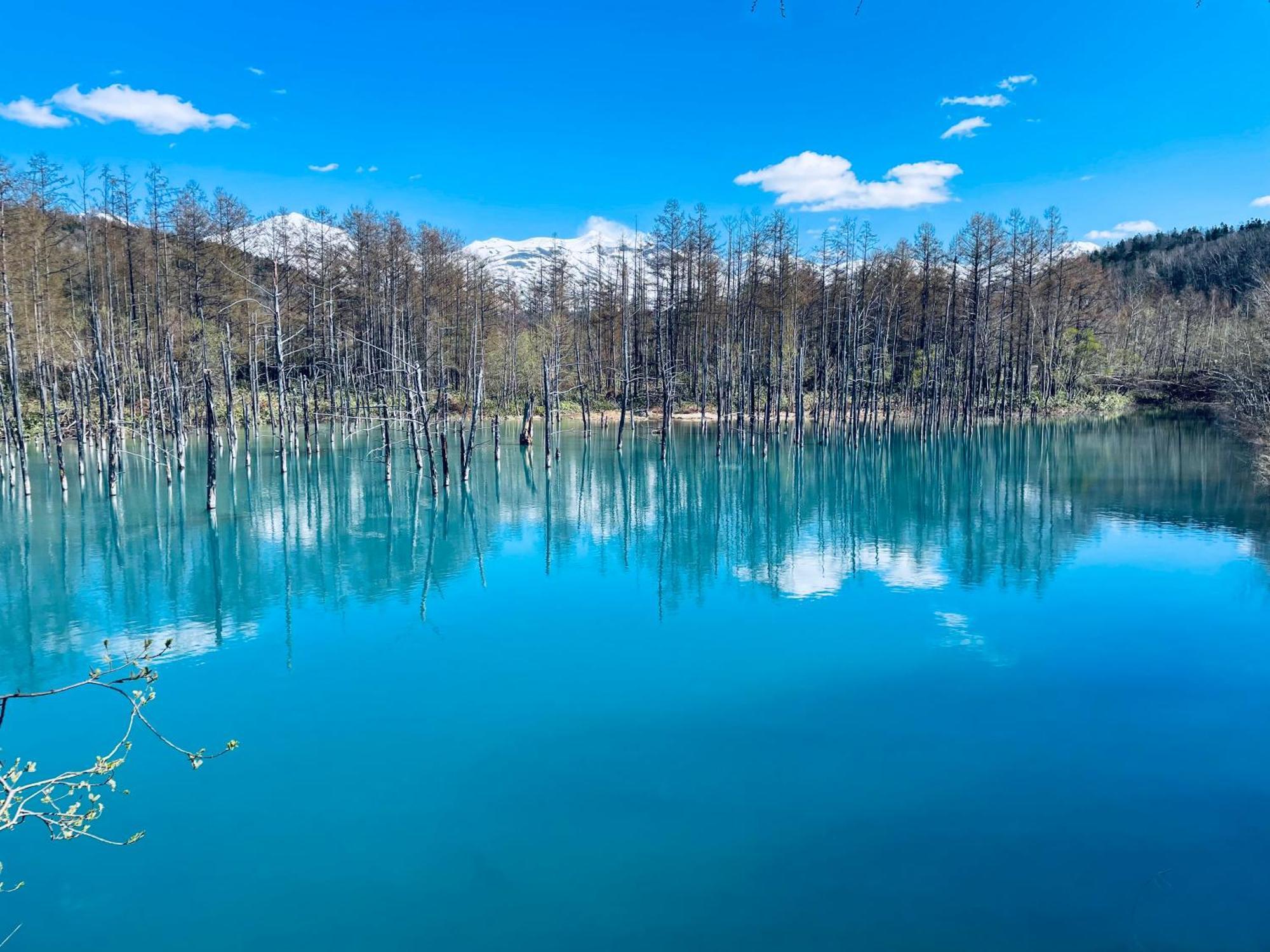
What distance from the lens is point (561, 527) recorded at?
21.7 metres

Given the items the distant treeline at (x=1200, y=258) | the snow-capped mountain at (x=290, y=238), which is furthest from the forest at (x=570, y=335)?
the distant treeline at (x=1200, y=258)

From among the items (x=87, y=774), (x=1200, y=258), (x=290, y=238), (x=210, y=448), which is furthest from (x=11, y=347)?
(x=1200, y=258)

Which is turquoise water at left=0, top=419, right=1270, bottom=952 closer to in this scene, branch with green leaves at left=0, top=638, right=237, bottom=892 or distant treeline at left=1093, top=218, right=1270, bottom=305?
branch with green leaves at left=0, top=638, right=237, bottom=892

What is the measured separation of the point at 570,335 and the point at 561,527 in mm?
33876

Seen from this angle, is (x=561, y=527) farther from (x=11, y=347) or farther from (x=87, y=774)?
(x=11, y=347)

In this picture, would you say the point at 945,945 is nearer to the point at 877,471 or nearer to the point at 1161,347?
the point at 877,471

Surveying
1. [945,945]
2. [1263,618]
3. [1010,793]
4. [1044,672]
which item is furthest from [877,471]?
[945,945]

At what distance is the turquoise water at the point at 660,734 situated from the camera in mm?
6637

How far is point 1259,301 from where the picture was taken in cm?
3281

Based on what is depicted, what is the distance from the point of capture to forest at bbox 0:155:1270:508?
107 ft

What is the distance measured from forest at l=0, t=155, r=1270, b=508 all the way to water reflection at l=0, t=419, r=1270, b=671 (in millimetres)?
2188

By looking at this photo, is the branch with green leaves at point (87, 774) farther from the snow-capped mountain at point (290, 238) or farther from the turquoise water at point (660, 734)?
the snow-capped mountain at point (290, 238)

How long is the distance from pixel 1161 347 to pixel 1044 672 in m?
67.4

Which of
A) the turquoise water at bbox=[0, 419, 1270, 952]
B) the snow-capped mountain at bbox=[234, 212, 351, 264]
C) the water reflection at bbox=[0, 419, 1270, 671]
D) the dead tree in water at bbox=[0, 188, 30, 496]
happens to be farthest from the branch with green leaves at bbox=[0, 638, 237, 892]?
the snow-capped mountain at bbox=[234, 212, 351, 264]
